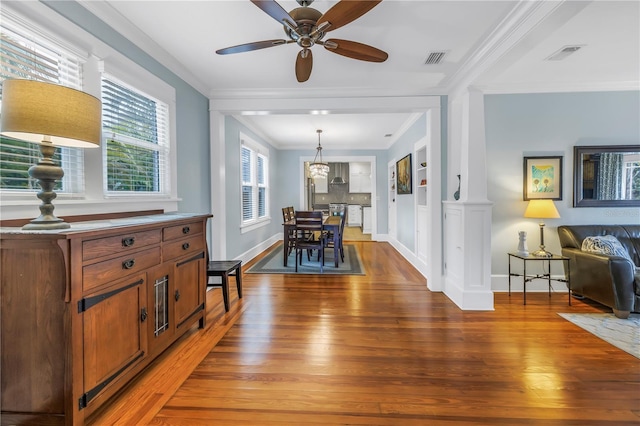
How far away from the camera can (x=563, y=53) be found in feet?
8.71

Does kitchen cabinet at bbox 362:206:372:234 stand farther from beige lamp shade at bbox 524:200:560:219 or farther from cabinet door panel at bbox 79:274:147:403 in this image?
cabinet door panel at bbox 79:274:147:403

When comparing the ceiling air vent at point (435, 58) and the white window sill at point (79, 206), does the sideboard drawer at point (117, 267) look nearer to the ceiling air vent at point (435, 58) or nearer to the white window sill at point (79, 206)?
the white window sill at point (79, 206)

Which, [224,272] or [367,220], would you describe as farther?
[367,220]

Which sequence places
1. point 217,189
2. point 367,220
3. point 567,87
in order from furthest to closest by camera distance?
point 367,220
point 217,189
point 567,87

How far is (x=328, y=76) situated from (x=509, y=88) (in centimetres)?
221

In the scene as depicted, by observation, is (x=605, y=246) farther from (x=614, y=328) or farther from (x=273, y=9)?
(x=273, y=9)

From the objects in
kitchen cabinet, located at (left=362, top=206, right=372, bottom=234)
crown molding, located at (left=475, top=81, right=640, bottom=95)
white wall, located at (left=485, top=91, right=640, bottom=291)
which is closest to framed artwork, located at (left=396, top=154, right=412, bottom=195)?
white wall, located at (left=485, top=91, right=640, bottom=291)

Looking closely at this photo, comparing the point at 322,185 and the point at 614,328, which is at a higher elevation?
the point at 322,185

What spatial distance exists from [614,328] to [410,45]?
314cm

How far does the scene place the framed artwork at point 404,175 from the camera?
5133 mm

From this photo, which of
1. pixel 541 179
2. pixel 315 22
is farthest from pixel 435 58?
pixel 541 179

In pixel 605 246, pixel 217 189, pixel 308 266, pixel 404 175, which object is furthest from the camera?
pixel 404 175

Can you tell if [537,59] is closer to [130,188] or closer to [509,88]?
[509,88]

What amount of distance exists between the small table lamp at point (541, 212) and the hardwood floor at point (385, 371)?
585 millimetres
